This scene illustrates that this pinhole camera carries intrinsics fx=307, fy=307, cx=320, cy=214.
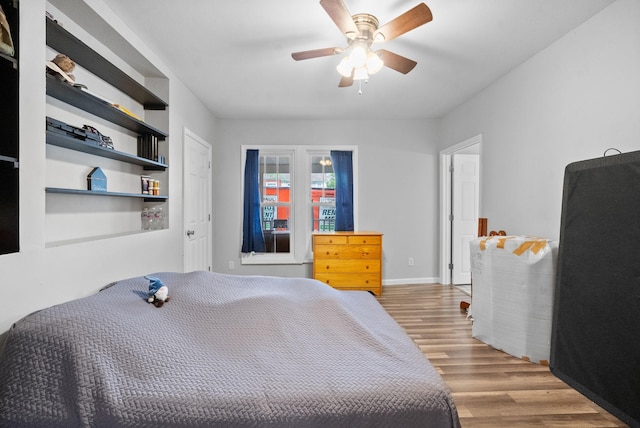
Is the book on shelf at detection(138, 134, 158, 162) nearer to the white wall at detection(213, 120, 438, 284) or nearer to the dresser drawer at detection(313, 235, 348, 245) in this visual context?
the white wall at detection(213, 120, 438, 284)

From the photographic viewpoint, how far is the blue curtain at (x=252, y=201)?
4.61m

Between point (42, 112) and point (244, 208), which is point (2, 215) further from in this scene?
point (244, 208)

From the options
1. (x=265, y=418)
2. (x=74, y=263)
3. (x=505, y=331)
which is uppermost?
(x=74, y=263)

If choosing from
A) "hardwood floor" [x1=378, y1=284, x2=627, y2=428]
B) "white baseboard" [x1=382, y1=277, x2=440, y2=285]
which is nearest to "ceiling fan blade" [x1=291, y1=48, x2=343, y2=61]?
"hardwood floor" [x1=378, y1=284, x2=627, y2=428]

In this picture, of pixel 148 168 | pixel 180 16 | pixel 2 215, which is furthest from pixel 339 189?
pixel 2 215

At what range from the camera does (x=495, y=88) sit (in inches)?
131

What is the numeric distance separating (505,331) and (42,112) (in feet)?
11.2

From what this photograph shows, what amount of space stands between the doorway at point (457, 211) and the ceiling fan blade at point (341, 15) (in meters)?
3.09

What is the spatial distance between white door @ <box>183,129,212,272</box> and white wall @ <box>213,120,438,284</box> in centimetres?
49

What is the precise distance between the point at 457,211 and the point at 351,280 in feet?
6.35

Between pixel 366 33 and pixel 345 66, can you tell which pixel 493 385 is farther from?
pixel 366 33

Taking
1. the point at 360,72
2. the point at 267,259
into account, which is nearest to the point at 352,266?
the point at 267,259

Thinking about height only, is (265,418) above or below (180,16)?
below

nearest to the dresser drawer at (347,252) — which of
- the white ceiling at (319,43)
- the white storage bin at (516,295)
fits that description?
the white storage bin at (516,295)
